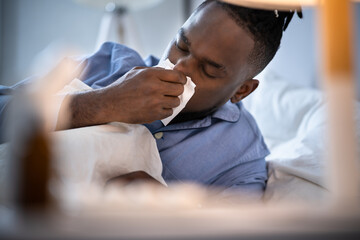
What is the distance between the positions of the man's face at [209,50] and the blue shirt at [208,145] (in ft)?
0.26

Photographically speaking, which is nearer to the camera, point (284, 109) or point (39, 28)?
point (284, 109)

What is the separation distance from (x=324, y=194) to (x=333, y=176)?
657mm

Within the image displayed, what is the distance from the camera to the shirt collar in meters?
0.98

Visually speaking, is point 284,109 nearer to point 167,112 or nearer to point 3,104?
point 167,112

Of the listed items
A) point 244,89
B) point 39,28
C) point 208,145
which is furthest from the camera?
point 39,28

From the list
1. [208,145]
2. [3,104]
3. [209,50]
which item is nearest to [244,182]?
[208,145]

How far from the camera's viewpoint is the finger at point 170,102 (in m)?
0.80

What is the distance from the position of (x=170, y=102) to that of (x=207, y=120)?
0.27 metres

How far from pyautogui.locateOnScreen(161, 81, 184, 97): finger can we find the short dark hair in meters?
0.26

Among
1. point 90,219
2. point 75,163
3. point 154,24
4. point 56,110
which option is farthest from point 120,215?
point 154,24

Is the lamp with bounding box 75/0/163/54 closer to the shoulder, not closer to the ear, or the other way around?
the shoulder

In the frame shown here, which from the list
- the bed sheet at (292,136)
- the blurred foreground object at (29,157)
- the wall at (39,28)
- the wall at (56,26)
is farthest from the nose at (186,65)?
the wall at (39,28)

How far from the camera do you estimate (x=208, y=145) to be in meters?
1.00

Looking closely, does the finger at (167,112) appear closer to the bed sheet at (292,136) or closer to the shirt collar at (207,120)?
the shirt collar at (207,120)
